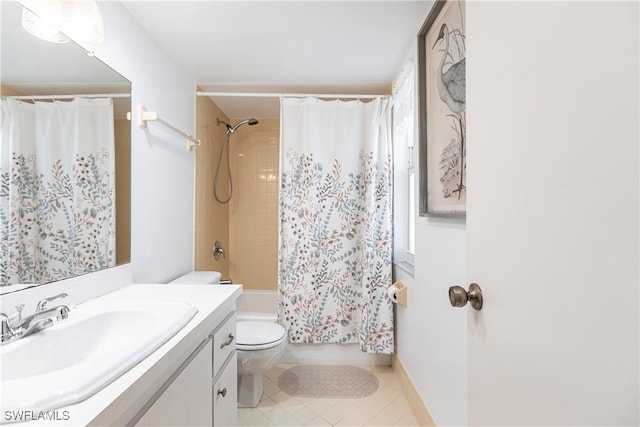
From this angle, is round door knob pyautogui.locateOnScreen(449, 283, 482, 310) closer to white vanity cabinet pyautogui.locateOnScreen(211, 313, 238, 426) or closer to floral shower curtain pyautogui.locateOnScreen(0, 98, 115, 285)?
white vanity cabinet pyautogui.locateOnScreen(211, 313, 238, 426)

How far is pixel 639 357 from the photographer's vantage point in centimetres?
31

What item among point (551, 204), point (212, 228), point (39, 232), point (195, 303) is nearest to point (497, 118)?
point (551, 204)

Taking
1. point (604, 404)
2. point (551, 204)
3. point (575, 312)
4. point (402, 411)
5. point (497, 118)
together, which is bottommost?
point (402, 411)

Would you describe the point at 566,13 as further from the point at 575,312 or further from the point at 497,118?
the point at 575,312

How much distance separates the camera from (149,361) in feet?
2.12

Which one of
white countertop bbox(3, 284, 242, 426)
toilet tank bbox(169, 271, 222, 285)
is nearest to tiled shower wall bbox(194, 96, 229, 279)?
toilet tank bbox(169, 271, 222, 285)

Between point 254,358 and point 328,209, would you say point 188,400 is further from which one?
point 328,209

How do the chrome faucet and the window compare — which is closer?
the chrome faucet

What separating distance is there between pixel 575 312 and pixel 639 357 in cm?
9

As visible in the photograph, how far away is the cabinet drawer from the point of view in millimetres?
1052

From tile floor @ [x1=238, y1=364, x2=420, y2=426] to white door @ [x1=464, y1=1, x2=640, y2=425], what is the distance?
3.91ft

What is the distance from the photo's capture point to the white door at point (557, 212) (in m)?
0.34

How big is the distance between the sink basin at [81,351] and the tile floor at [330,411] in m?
1.04

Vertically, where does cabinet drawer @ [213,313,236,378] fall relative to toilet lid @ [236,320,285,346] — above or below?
above
